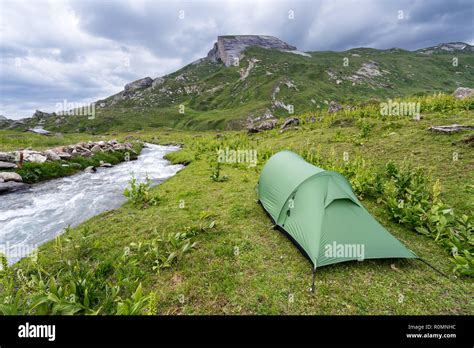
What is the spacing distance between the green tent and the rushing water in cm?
1099

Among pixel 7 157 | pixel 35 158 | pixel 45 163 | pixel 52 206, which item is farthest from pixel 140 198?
pixel 7 157

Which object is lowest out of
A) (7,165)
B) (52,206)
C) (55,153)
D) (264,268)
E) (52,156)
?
(264,268)

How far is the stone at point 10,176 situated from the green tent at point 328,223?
70.3 feet

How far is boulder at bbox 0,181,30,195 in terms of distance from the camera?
671 inches

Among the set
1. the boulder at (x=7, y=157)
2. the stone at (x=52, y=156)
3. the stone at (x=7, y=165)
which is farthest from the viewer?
the stone at (x=52, y=156)

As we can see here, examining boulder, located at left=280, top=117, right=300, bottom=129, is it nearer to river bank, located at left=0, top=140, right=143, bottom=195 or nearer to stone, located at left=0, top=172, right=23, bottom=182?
river bank, located at left=0, top=140, right=143, bottom=195

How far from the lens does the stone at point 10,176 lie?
18.1 m

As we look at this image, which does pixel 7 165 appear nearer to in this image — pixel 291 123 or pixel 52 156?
pixel 52 156

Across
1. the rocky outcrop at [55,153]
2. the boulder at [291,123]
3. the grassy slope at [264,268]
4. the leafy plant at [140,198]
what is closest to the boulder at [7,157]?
the rocky outcrop at [55,153]

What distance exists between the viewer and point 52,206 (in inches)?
587

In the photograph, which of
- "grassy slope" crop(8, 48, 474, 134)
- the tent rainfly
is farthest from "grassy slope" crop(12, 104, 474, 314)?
"grassy slope" crop(8, 48, 474, 134)

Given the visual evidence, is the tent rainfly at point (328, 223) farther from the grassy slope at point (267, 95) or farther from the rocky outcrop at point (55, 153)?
the grassy slope at point (267, 95)

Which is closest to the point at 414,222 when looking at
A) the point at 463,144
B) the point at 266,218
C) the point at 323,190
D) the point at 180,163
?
the point at 323,190
